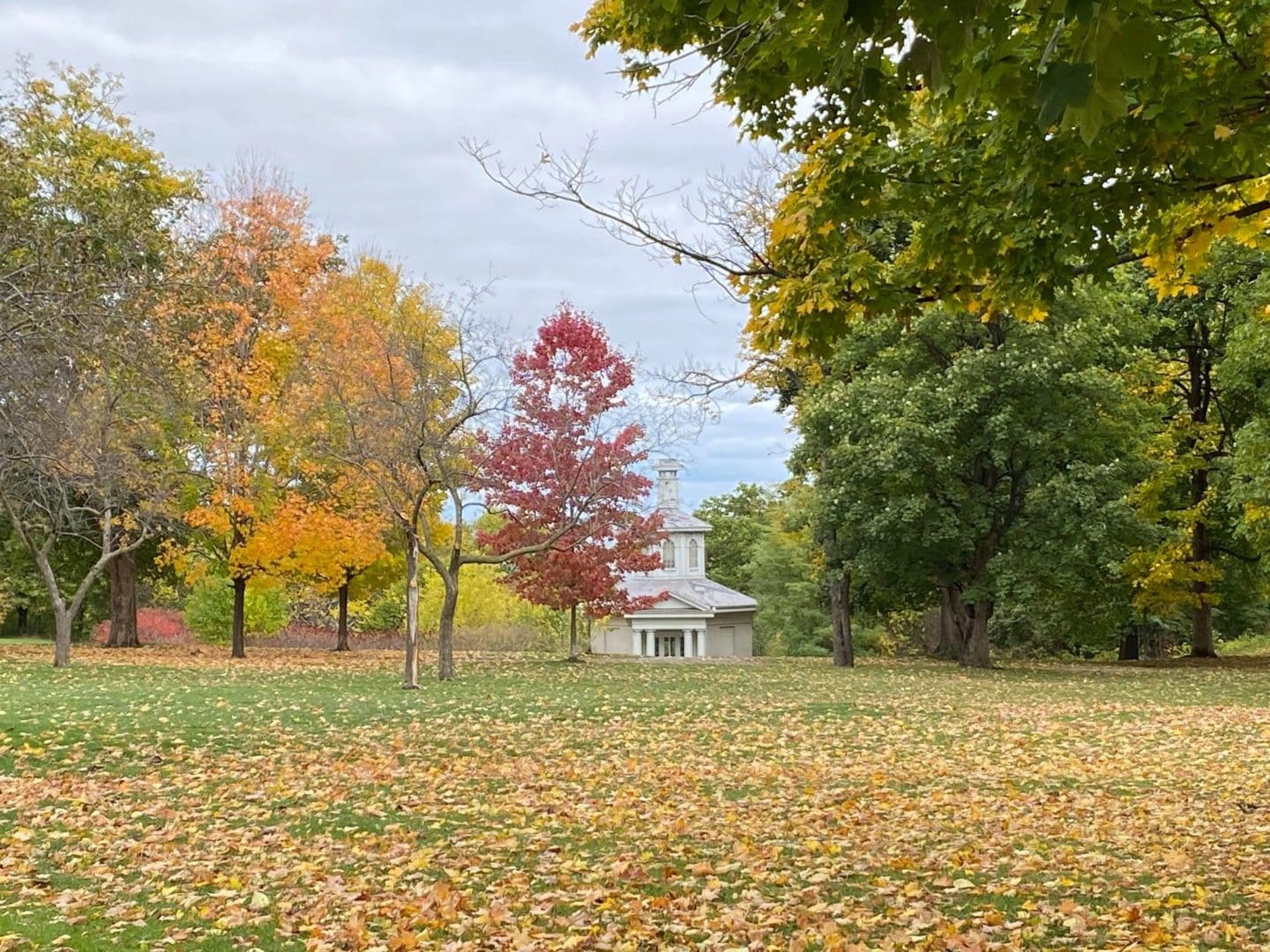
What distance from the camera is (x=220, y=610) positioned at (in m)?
31.3

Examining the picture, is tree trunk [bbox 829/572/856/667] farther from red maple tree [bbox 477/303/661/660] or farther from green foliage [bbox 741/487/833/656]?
green foliage [bbox 741/487/833/656]

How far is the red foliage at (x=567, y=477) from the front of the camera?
2238cm

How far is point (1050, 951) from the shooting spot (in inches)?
172

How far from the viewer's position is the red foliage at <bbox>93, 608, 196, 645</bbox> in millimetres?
37219

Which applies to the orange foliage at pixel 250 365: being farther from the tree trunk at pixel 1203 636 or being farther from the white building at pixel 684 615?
the tree trunk at pixel 1203 636

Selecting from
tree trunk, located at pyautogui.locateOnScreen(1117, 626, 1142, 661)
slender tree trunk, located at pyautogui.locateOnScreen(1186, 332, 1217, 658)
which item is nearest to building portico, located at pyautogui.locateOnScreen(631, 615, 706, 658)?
tree trunk, located at pyautogui.locateOnScreen(1117, 626, 1142, 661)

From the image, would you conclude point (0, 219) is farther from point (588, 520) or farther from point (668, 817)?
point (588, 520)

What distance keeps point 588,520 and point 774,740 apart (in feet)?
36.7

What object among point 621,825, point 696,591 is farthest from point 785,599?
point 621,825

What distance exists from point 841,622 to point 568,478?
8274mm

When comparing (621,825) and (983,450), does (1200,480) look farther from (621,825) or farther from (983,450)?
(621,825)

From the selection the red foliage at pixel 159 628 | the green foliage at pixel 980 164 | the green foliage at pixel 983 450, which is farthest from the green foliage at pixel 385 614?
the green foliage at pixel 980 164

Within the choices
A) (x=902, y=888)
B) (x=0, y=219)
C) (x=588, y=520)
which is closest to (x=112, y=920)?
(x=902, y=888)

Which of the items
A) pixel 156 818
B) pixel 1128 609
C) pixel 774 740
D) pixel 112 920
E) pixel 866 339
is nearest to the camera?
pixel 112 920
